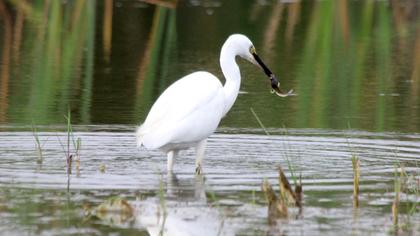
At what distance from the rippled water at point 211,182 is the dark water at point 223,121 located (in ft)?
0.06

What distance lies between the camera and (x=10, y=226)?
672 centimetres

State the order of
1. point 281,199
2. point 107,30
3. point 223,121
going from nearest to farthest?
point 281,199 < point 223,121 < point 107,30

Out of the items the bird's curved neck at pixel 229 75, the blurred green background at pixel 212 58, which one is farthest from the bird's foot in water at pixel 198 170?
the blurred green background at pixel 212 58

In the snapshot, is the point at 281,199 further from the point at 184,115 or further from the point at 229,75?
the point at 229,75

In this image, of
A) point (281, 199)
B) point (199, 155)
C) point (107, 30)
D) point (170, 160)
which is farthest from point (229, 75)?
point (107, 30)

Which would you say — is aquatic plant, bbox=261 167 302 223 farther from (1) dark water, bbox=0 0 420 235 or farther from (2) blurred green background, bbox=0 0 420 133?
(2) blurred green background, bbox=0 0 420 133

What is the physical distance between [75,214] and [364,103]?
6.18 m

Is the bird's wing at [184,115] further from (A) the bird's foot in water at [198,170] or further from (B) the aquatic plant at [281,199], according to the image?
(B) the aquatic plant at [281,199]

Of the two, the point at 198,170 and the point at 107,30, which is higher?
the point at 107,30

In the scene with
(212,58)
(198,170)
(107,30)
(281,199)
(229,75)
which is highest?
(229,75)

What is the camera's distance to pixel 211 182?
8367 millimetres

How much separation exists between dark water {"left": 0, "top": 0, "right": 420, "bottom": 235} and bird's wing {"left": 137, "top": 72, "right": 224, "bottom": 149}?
282 mm

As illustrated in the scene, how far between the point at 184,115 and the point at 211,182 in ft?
3.08

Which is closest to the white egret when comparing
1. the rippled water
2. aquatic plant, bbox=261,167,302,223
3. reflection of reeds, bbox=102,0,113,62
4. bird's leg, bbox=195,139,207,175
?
bird's leg, bbox=195,139,207,175
